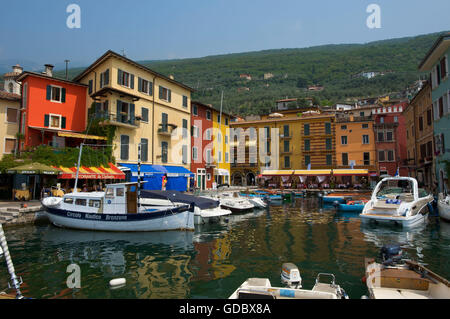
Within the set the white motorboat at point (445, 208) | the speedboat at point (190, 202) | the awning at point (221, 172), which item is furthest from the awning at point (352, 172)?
the speedboat at point (190, 202)

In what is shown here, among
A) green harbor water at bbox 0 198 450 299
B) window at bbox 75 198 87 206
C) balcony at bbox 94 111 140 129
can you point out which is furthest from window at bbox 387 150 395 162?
window at bbox 75 198 87 206

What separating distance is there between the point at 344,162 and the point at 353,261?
42.5 m

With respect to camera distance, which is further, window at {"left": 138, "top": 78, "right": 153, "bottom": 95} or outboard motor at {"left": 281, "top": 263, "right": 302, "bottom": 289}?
window at {"left": 138, "top": 78, "right": 153, "bottom": 95}

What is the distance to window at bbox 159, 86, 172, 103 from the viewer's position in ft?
116

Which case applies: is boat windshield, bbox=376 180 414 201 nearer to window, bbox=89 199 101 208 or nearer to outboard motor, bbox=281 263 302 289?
Answer: outboard motor, bbox=281 263 302 289

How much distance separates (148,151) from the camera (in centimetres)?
3291

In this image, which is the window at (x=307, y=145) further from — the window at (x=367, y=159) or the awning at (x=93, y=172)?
the awning at (x=93, y=172)

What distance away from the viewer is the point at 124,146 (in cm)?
3036

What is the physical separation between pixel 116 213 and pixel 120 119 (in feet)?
49.1

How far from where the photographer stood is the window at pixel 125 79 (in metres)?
29.8

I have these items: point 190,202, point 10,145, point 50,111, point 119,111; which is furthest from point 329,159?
point 10,145

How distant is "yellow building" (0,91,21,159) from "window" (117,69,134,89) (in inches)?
379
